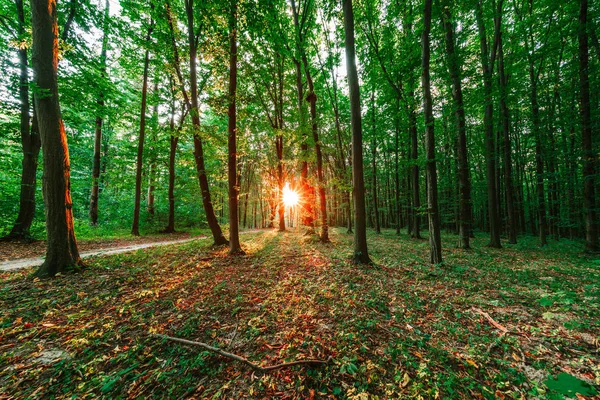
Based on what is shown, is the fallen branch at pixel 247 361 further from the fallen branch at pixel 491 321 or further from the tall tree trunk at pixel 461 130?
the tall tree trunk at pixel 461 130

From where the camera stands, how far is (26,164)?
909 centimetres

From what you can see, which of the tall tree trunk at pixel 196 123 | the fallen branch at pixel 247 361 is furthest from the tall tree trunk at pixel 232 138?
the fallen branch at pixel 247 361

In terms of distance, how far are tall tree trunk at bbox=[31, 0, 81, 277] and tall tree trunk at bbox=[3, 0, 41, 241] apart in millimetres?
6860

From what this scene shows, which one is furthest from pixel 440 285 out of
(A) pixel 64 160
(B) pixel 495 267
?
(A) pixel 64 160

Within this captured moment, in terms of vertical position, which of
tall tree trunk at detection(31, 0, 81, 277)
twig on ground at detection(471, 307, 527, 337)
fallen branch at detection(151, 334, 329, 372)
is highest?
tall tree trunk at detection(31, 0, 81, 277)

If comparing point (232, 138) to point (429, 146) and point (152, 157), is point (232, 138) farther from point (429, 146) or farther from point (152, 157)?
point (152, 157)

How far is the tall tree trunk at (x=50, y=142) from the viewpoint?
5008mm

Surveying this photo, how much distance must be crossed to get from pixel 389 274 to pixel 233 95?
25.9 feet

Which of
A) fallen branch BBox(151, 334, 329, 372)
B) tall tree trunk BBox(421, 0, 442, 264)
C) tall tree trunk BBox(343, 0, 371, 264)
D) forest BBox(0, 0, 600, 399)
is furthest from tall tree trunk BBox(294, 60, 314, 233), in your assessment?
fallen branch BBox(151, 334, 329, 372)

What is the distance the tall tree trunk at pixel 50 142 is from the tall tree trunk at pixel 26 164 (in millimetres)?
6860

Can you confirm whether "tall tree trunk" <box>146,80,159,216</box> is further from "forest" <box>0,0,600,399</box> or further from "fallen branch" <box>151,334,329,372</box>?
"fallen branch" <box>151,334,329,372</box>

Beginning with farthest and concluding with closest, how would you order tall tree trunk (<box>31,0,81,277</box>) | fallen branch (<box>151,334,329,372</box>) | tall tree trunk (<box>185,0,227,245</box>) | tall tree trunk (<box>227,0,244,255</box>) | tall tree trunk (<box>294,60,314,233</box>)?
tall tree trunk (<box>294,60,314,233</box>) < tall tree trunk (<box>185,0,227,245</box>) < tall tree trunk (<box>227,0,244,255</box>) < tall tree trunk (<box>31,0,81,277</box>) < fallen branch (<box>151,334,329,372</box>)

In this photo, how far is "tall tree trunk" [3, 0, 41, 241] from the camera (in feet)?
29.1

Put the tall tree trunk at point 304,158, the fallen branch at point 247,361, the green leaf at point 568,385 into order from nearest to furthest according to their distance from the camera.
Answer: the green leaf at point 568,385 → the fallen branch at point 247,361 → the tall tree trunk at point 304,158
